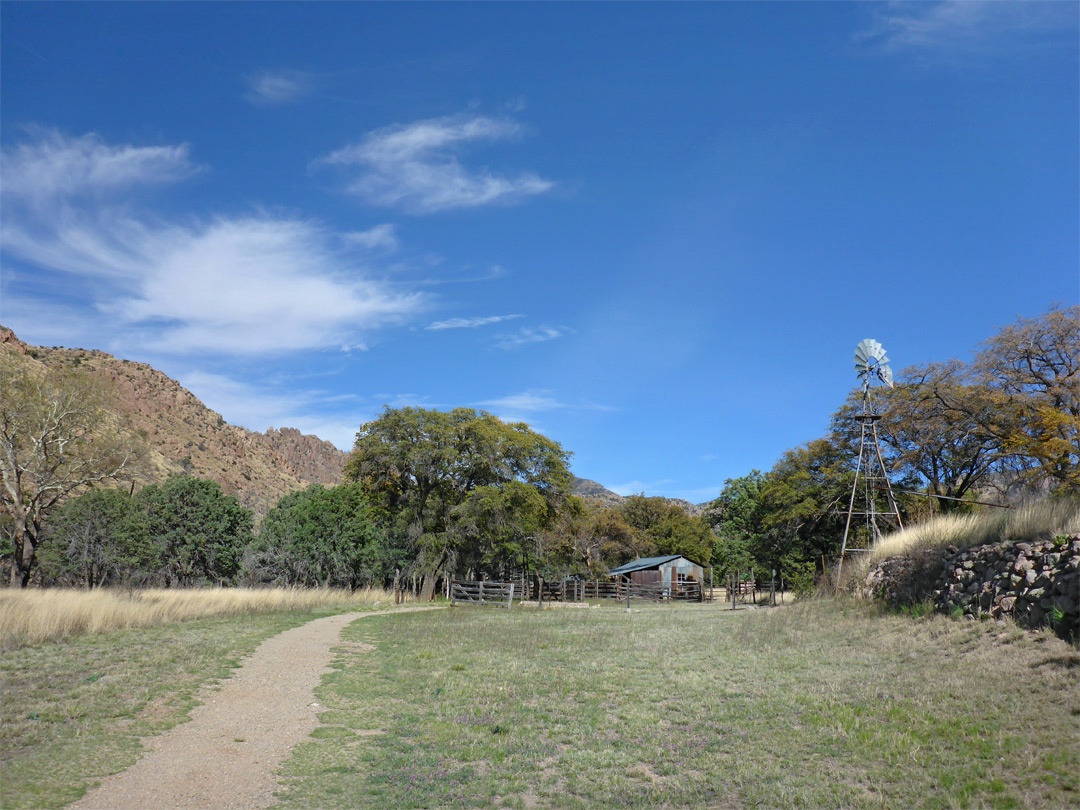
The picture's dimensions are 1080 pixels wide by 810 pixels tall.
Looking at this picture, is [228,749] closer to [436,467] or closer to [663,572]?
[436,467]

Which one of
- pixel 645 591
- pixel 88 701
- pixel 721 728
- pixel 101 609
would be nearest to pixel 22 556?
pixel 101 609

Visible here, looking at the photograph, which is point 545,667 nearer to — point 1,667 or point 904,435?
point 1,667

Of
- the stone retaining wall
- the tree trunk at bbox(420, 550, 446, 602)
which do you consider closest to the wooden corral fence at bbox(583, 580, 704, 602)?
the tree trunk at bbox(420, 550, 446, 602)

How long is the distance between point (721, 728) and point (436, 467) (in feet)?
106

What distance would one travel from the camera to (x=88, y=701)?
8.73m

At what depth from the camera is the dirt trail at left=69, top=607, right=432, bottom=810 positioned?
598 cm

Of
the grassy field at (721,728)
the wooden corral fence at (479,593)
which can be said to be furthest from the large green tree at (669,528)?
the grassy field at (721,728)

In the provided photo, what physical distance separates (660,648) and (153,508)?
112 ft

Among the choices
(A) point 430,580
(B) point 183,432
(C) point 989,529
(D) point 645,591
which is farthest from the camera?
(B) point 183,432

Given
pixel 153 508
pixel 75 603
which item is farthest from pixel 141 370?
pixel 75 603

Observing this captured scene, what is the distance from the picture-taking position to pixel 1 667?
34.7 ft

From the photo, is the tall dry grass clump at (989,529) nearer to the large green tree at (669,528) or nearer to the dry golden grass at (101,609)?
the dry golden grass at (101,609)

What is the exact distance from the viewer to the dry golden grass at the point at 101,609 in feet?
44.4

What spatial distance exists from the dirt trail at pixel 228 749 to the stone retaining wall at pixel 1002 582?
10.5 metres
